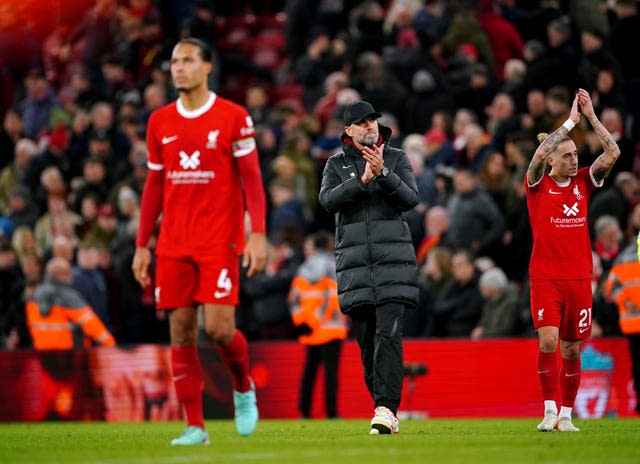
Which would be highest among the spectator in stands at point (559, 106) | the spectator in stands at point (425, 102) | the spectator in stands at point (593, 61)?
the spectator in stands at point (593, 61)

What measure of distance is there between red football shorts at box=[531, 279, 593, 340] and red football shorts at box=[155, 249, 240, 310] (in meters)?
3.04

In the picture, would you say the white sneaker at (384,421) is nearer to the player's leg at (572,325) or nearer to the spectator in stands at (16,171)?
the player's leg at (572,325)

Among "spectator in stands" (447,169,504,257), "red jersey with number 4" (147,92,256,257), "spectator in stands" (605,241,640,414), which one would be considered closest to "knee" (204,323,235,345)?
"red jersey with number 4" (147,92,256,257)

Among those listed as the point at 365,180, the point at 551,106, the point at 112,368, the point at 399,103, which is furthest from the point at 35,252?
the point at 365,180

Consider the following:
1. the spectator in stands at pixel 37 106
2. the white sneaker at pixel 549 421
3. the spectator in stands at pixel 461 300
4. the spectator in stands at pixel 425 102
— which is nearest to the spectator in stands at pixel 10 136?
the spectator in stands at pixel 37 106

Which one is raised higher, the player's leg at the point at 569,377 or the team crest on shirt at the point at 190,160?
the team crest on shirt at the point at 190,160

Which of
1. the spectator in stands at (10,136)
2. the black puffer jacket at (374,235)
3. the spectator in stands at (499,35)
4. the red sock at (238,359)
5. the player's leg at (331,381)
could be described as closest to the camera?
the red sock at (238,359)

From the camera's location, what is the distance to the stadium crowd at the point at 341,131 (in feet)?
61.8

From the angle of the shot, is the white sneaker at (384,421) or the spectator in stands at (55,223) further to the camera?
the spectator in stands at (55,223)

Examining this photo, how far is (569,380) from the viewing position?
12547 mm

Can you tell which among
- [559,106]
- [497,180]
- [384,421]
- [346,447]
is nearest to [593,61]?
[559,106]

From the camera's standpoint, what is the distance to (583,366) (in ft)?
56.5

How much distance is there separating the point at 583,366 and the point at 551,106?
3620mm

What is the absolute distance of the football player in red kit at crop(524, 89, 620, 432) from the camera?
12.2m
